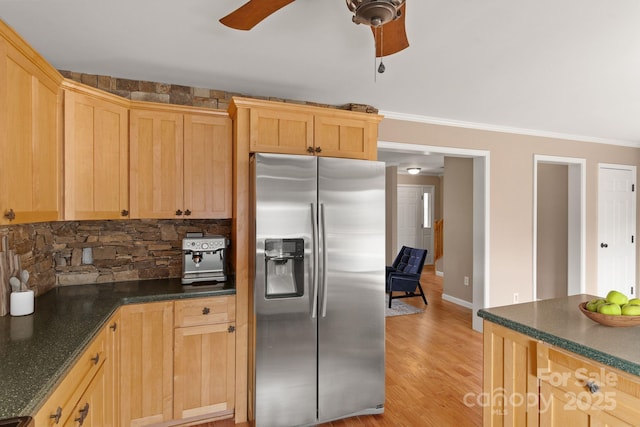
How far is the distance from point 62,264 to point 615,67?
14.1 feet

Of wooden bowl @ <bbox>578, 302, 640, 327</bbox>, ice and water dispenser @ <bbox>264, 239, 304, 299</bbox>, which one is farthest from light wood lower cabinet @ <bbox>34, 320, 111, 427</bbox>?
wooden bowl @ <bbox>578, 302, 640, 327</bbox>

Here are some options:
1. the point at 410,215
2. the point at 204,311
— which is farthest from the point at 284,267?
the point at 410,215

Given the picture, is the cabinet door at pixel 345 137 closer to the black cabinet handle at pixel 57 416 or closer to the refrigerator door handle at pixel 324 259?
the refrigerator door handle at pixel 324 259

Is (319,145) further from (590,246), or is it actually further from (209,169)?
(590,246)

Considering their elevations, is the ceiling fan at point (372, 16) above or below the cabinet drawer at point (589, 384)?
above

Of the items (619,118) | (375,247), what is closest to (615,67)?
(619,118)

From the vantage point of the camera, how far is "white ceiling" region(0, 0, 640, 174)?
180cm

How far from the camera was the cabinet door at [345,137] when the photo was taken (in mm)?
2656

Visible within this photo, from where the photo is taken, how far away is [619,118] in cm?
382

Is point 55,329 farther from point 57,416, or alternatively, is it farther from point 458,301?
point 458,301

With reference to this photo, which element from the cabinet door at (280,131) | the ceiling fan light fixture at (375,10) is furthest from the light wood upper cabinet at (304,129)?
the ceiling fan light fixture at (375,10)

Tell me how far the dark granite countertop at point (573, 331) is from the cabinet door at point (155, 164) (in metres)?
2.23

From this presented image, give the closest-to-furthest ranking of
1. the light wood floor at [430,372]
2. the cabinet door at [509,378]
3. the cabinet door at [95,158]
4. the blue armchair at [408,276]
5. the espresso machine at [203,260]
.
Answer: the cabinet door at [509,378] → the cabinet door at [95,158] → the light wood floor at [430,372] → the espresso machine at [203,260] → the blue armchair at [408,276]

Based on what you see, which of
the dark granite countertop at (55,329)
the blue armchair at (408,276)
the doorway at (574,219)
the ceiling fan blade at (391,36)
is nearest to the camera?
the dark granite countertop at (55,329)
